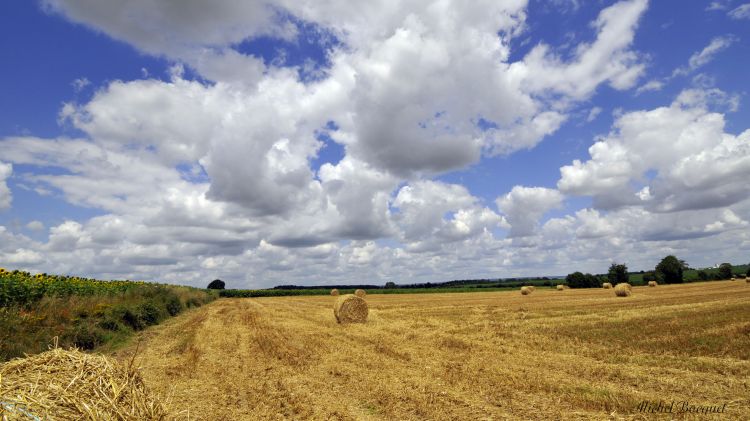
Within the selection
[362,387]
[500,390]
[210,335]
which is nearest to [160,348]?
[210,335]

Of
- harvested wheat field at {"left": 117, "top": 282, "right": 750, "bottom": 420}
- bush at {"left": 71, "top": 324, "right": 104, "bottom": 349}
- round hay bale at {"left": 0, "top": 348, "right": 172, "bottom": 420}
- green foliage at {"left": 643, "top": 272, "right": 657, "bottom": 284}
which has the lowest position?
harvested wheat field at {"left": 117, "top": 282, "right": 750, "bottom": 420}

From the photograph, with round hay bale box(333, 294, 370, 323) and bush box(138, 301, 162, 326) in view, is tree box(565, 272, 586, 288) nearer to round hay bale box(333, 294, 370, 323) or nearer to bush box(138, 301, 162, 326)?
round hay bale box(333, 294, 370, 323)

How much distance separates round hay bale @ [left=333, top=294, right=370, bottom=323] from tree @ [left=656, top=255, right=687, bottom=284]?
302ft

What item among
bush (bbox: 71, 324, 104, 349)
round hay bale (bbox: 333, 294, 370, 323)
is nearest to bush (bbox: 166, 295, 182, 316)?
round hay bale (bbox: 333, 294, 370, 323)

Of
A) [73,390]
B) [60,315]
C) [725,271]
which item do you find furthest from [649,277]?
[73,390]

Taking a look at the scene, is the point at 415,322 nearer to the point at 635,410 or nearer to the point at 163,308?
the point at 635,410

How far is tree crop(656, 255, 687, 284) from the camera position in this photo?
303 feet

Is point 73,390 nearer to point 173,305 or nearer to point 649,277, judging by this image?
point 173,305

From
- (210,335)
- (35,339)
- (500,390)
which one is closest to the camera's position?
(500,390)

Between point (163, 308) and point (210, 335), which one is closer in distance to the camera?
point (210, 335)

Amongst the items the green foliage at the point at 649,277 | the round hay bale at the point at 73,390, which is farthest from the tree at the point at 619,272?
the round hay bale at the point at 73,390

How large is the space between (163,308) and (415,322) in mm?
17695

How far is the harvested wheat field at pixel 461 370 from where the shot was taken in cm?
791

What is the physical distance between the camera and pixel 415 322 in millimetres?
22141
